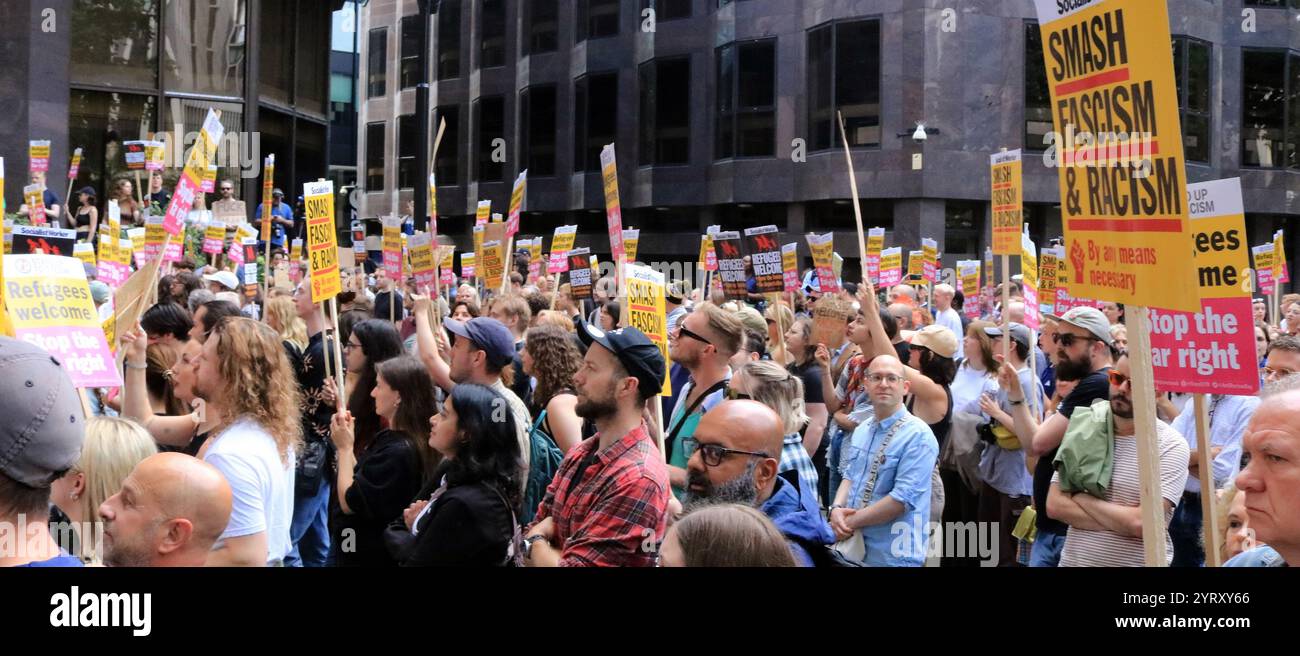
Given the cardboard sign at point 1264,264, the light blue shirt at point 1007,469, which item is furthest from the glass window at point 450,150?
the light blue shirt at point 1007,469

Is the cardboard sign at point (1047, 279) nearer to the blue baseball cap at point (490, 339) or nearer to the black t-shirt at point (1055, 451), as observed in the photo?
the black t-shirt at point (1055, 451)

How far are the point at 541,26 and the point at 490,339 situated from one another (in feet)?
119

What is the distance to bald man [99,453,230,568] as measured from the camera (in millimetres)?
3186

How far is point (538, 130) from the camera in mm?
40781

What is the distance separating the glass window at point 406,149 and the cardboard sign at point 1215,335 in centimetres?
4381

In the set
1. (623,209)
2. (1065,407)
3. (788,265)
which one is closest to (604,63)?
(623,209)

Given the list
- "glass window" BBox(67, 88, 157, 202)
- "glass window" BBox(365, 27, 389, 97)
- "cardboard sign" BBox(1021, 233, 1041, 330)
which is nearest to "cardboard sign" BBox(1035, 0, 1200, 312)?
"cardboard sign" BBox(1021, 233, 1041, 330)

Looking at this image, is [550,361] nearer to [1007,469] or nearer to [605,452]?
[605,452]

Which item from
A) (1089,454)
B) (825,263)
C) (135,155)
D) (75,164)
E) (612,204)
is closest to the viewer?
(1089,454)

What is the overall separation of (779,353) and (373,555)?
5.04m

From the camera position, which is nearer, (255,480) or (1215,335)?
(255,480)

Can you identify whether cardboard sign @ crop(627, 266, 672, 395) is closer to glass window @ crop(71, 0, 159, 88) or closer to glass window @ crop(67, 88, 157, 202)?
glass window @ crop(67, 88, 157, 202)

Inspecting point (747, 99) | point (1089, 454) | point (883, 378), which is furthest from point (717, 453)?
point (747, 99)
